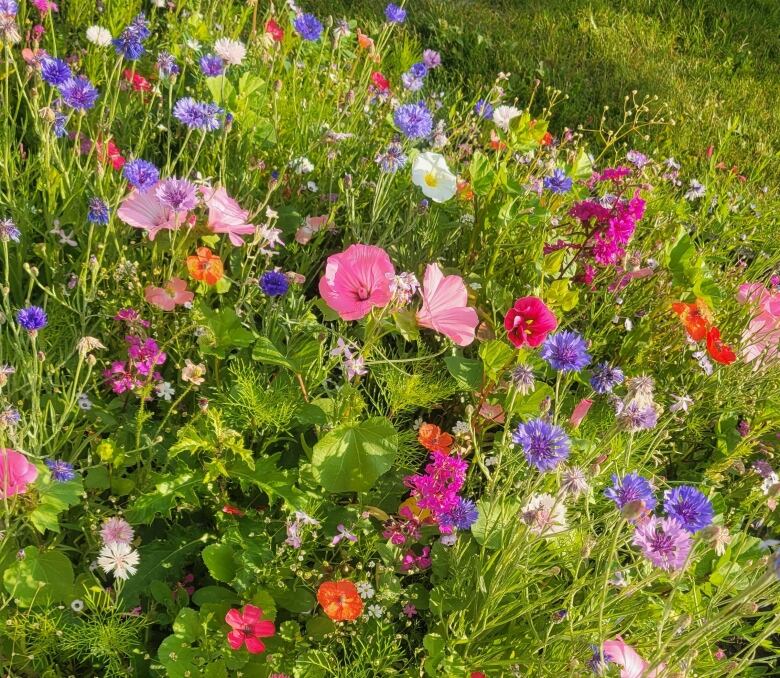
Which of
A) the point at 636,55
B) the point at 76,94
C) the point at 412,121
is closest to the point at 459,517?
the point at 412,121

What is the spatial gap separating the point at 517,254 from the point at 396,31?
2309mm

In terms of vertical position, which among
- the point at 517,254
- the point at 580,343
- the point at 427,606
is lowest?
the point at 427,606

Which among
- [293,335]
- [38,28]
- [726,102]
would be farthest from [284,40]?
[726,102]

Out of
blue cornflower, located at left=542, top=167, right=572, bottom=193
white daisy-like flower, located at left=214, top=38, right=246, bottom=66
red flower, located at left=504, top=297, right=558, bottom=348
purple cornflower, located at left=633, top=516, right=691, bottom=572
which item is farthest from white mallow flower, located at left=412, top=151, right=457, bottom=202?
purple cornflower, located at left=633, top=516, right=691, bottom=572

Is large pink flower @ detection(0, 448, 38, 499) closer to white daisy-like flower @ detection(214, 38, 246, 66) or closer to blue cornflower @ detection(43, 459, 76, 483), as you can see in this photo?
blue cornflower @ detection(43, 459, 76, 483)

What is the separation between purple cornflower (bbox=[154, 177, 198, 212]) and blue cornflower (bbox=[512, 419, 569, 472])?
2.41ft

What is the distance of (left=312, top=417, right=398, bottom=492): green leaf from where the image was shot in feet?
4.82

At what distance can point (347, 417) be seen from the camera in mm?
1537

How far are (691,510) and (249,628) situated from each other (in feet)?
2.50

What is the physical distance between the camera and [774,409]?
77.8 inches

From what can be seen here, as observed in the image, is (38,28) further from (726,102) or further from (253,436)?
(726,102)

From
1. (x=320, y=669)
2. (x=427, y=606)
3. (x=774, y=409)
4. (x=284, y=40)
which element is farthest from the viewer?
(x=284, y=40)

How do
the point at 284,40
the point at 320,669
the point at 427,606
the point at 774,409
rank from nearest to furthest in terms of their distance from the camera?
the point at 320,669, the point at 427,606, the point at 774,409, the point at 284,40

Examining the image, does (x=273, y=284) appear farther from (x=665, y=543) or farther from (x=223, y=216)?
(x=665, y=543)
